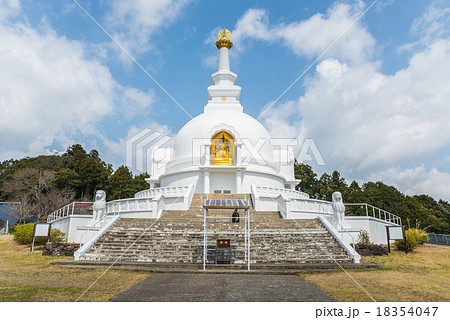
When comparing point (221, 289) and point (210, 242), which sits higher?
point (210, 242)

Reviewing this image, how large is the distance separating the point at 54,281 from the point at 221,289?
5.14m

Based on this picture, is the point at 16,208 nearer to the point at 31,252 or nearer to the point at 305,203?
the point at 31,252

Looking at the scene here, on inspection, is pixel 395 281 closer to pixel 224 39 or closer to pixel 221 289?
pixel 221 289

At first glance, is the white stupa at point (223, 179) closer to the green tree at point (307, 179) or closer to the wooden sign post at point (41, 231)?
the wooden sign post at point (41, 231)

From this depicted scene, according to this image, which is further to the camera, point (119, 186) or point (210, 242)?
point (119, 186)

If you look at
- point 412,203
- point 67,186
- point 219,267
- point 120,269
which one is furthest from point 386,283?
point 67,186

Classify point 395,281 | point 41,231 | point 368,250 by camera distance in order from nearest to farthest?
A: 1. point 395,281
2. point 368,250
3. point 41,231

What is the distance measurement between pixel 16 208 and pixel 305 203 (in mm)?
34530

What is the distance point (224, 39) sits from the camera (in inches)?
1409

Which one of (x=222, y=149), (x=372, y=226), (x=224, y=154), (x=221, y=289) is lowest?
(x=221, y=289)

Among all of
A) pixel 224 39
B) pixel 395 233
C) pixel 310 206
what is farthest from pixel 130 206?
pixel 224 39

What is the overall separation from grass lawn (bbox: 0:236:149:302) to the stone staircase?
1.87 m

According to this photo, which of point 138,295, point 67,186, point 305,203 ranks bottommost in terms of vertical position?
point 138,295

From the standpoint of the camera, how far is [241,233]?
14617 millimetres
